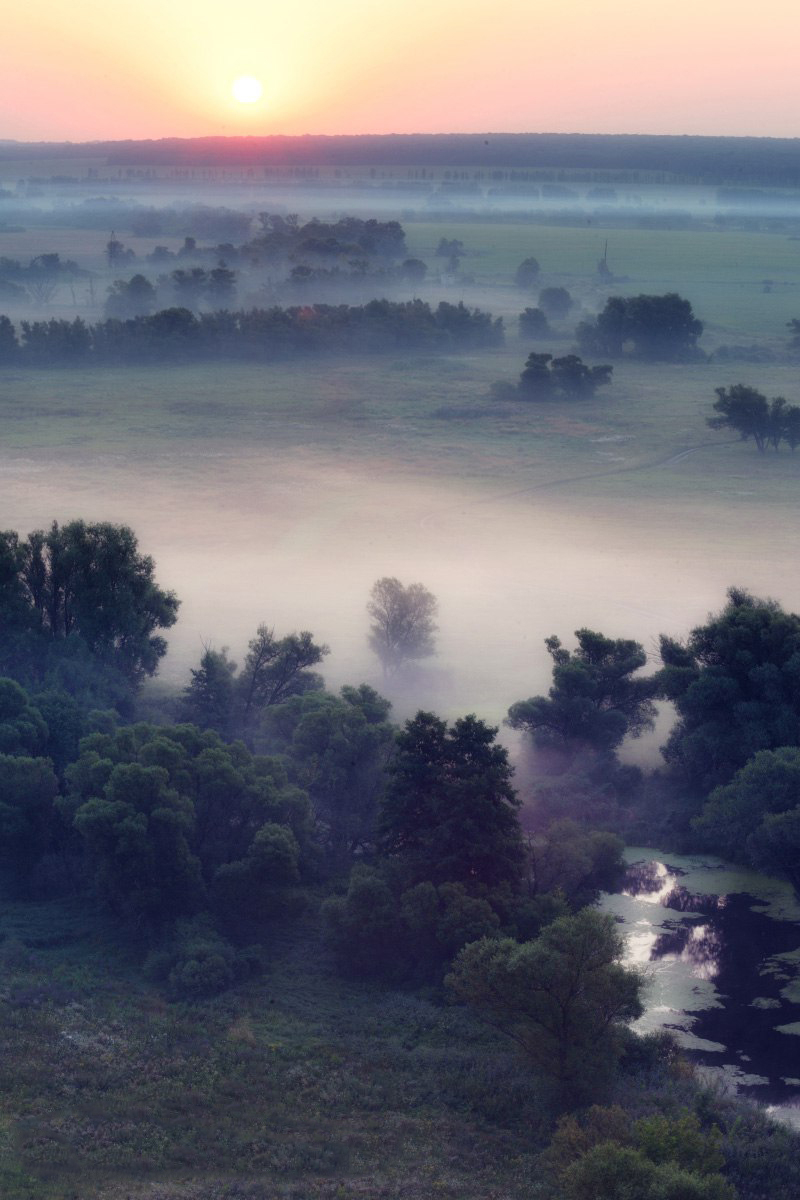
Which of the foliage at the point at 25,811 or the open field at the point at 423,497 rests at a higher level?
the open field at the point at 423,497

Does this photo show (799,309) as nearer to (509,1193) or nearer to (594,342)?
(594,342)

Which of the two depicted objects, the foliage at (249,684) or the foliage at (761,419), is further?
the foliage at (761,419)

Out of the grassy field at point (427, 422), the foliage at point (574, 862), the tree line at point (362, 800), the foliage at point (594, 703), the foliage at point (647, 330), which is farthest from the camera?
the foliage at point (647, 330)

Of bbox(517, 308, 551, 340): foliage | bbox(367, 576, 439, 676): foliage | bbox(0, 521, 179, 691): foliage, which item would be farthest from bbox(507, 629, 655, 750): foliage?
bbox(517, 308, 551, 340): foliage

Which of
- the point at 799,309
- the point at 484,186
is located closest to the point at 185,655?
the point at 799,309

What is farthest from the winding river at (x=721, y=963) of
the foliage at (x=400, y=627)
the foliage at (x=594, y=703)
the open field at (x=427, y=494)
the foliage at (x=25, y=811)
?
the foliage at (x=25, y=811)

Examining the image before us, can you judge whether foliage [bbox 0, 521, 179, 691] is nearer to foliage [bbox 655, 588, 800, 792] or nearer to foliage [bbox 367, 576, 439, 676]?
foliage [bbox 367, 576, 439, 676]

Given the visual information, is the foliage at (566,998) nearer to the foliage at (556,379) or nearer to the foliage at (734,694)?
the foliage at (734,694)
